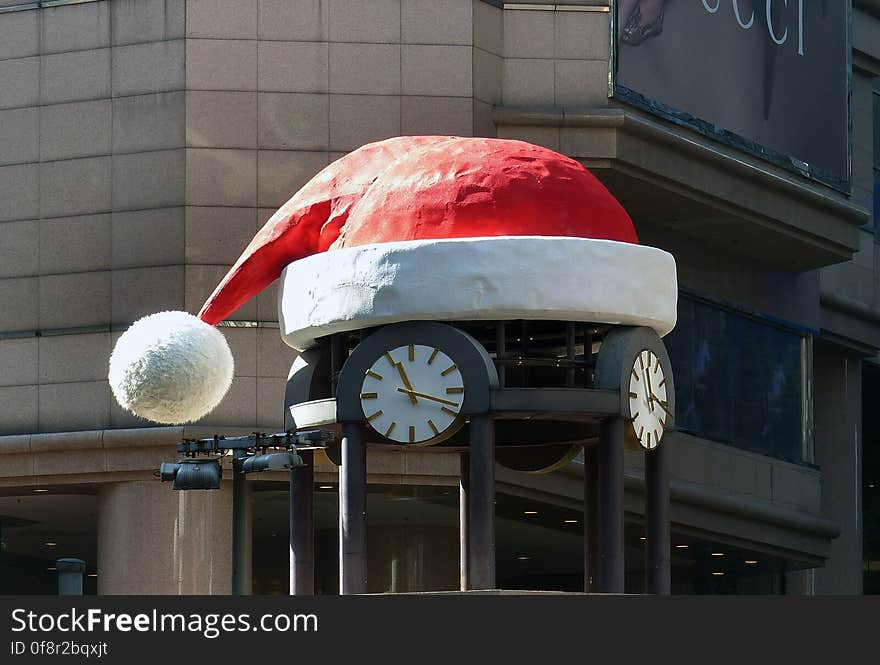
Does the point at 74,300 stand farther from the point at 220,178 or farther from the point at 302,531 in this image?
the point at 302,531

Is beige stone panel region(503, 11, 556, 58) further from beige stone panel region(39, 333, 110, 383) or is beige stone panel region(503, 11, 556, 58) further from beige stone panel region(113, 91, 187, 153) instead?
beige stone panel region(39, 333, 110, 383)

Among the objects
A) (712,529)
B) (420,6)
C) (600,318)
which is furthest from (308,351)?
(712,529)

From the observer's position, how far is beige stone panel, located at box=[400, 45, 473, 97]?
3316cm

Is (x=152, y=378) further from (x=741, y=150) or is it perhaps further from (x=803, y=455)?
(x=803, y=455)

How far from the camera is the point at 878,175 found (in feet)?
160

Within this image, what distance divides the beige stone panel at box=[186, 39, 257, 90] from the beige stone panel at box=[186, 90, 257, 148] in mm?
132

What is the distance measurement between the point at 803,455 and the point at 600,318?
22.2 meters

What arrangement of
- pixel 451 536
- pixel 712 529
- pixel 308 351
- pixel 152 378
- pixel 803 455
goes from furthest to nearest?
pixel 803 455, pixel 712 529, pixel 451 536, pixel 308 351, pixel 152 378

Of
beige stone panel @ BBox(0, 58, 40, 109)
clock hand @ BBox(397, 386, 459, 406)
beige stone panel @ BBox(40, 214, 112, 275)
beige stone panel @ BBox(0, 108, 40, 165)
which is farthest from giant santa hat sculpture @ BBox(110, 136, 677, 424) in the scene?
beige stone panel @ BBox(0, 58, 40, 109)

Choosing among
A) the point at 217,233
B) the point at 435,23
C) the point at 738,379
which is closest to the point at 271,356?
the point at 217,233

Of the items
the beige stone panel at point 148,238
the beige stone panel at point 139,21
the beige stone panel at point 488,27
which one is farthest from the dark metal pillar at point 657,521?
the beige stone panel at point 139,21

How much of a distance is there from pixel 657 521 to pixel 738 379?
746 inches

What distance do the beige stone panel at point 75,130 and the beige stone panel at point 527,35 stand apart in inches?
255

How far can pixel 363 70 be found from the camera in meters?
33.1
